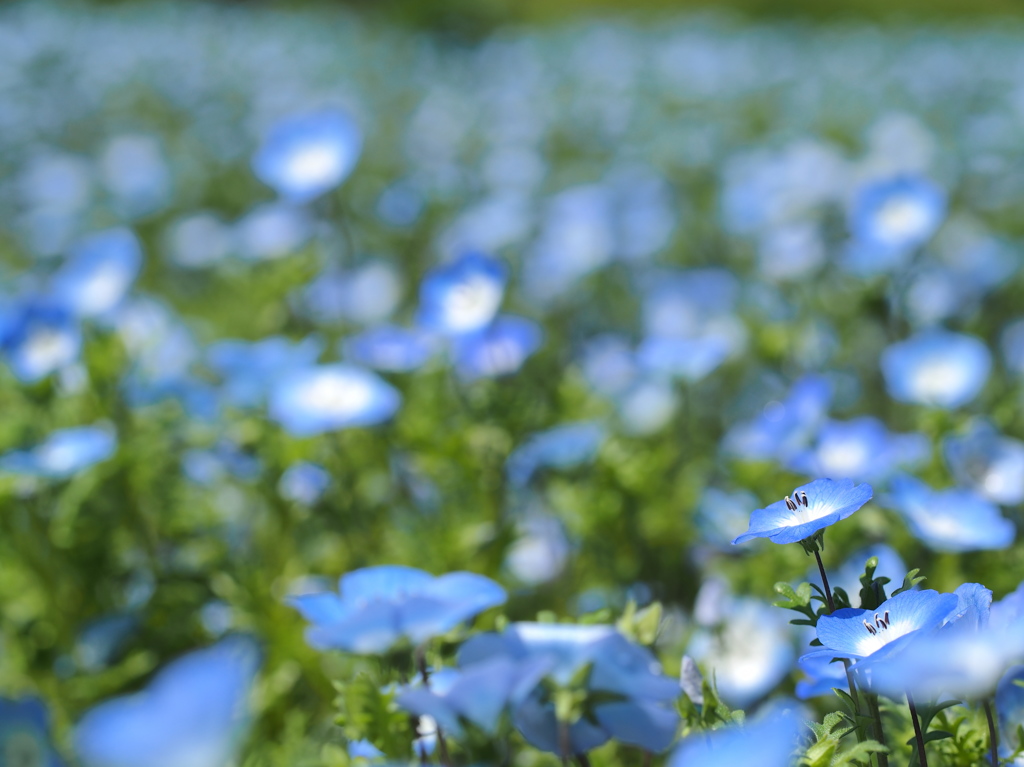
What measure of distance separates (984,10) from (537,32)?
6795mm

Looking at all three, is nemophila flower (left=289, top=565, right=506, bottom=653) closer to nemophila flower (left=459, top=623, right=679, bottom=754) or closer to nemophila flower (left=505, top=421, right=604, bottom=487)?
nemophila flower (left=459, top=623, right=679, bottom=754)

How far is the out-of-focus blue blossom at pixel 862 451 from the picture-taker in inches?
58.2

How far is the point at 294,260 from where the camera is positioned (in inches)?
85.9

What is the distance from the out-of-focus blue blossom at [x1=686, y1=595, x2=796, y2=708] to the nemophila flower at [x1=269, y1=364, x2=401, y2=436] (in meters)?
0.65

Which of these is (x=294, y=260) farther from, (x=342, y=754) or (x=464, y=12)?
(x=464, y=12)

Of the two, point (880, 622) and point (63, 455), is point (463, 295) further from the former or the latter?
point (880, 622)

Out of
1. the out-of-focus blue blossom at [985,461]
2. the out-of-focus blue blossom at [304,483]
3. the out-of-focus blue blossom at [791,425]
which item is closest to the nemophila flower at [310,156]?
the out-of-focus blue blossom at [304,483]

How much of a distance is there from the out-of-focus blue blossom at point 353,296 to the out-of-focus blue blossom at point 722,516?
1.04 meters

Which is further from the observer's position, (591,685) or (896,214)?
(896,214)

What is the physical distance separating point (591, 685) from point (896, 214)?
67.2 inches

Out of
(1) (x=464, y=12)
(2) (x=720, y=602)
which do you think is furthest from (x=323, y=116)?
(1) (x=464, y=12)

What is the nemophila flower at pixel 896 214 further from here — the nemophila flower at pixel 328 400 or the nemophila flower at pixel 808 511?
the nemophila flower at pixel 808 511

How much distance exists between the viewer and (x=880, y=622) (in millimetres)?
729

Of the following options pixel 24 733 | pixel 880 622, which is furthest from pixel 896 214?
pixel 24 733
